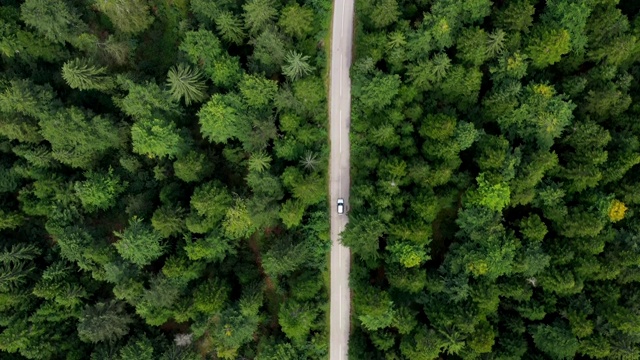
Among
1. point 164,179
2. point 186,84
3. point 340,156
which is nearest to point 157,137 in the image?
point 164,179

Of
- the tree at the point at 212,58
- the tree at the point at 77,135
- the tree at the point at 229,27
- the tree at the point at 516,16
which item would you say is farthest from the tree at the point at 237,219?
the tree at the point at 516,16

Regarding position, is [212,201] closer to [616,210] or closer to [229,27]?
[229,27]

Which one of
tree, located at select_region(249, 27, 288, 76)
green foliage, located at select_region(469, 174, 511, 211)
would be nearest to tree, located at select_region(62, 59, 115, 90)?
tree, located at select_region(249, 27, 288, 76)

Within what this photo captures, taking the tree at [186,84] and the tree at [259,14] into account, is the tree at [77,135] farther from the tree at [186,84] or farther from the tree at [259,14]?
the tree at [259,14]

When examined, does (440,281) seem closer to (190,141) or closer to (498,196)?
(498,196)

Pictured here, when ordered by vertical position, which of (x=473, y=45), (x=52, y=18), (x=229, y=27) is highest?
(x=52, y=18)

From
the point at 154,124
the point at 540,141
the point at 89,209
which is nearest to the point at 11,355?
the point at 89,209
